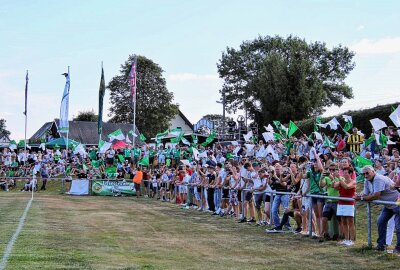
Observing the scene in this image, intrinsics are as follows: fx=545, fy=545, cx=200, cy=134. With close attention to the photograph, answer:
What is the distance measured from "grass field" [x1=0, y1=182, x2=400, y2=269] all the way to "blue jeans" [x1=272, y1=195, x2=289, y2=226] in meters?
0.54

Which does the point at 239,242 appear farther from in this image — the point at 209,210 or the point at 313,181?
the point at 209,210

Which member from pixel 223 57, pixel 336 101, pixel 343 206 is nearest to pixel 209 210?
pixel 343 206

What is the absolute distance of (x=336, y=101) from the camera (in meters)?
77.6

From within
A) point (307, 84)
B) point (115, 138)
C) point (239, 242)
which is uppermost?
point (307, 84)

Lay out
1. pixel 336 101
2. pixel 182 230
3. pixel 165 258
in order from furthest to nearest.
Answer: pixel 336 101 < pixel 182 230 < pixel 165 258

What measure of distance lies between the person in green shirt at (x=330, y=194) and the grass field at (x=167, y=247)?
1.96 feet

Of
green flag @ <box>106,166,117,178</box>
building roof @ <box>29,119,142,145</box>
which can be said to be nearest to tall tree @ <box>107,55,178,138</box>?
building roof @ <box>29,119,142,145</box>

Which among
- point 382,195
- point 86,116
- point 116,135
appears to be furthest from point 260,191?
→ point 86,116

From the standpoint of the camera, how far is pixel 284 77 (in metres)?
58.8

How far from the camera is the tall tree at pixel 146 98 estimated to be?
85.0 metres

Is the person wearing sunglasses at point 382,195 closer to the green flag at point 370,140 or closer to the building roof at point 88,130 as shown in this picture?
the green flag at point 370,140

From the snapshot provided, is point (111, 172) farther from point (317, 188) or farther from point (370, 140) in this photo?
point (317, 188)

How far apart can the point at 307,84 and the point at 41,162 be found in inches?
1251

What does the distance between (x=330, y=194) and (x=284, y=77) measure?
46.0 m
